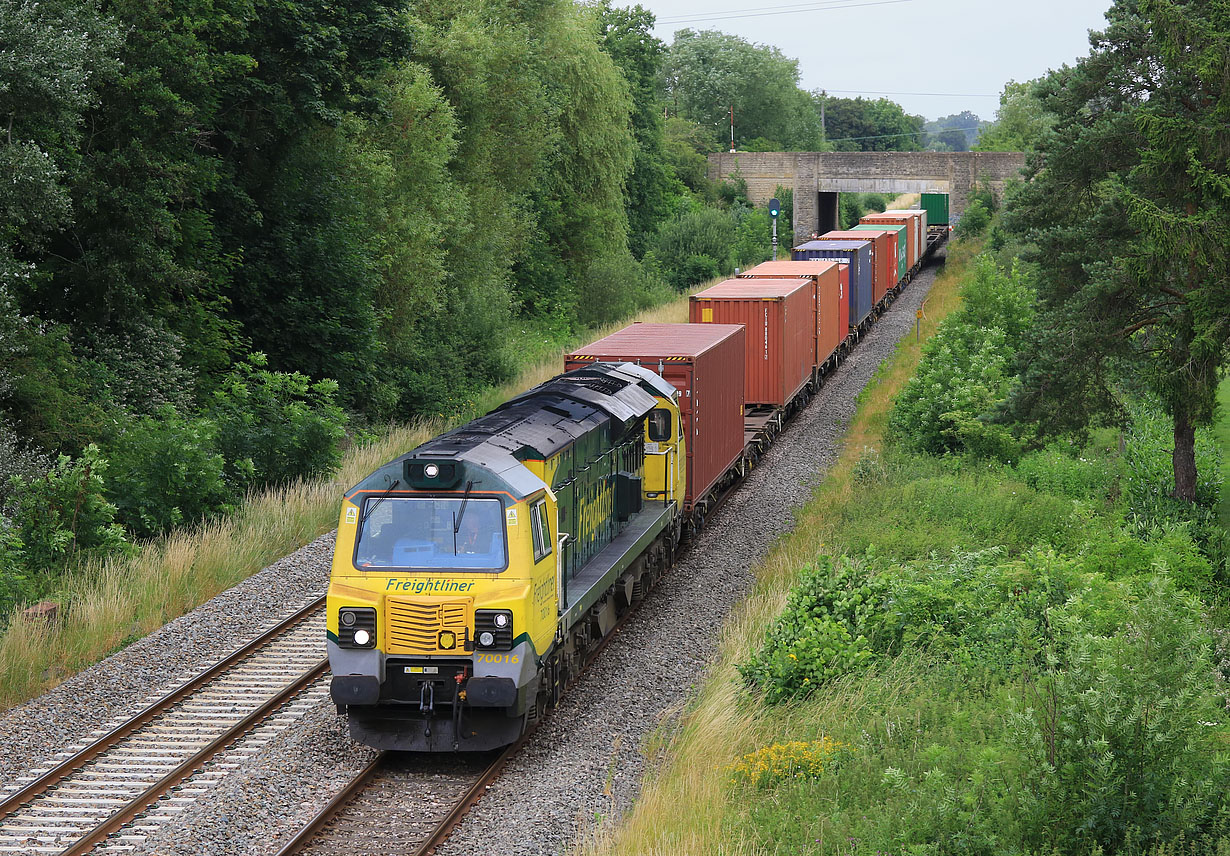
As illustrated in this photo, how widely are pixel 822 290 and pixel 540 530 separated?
23101mm

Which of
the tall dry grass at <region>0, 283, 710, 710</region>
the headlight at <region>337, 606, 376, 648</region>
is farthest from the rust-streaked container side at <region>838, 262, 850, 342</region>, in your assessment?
the headlight at <region>337, 606, 376, 648</region>

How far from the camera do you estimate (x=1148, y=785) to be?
293 inches

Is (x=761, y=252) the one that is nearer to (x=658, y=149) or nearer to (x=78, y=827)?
(x=658, y=149)

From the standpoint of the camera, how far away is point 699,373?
18.9 meters

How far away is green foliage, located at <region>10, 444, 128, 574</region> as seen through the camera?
16.9 meters

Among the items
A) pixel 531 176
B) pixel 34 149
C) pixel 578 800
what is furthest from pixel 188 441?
pixel 531 176

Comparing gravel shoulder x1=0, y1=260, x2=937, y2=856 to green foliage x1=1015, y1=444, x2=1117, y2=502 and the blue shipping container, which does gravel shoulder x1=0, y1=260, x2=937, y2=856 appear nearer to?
green foliage x1=1015, y1=444, x2=1117, y2=502

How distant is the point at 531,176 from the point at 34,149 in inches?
1087

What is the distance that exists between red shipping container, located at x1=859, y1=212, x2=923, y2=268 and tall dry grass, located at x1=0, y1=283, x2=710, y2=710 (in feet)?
Result: 139

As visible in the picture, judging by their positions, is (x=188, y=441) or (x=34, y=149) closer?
(x=34, y=149)

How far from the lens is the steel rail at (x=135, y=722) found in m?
10.6

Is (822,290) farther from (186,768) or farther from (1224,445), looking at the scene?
(186,768)

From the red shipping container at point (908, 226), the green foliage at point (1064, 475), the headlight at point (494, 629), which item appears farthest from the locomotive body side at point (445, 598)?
the red shipping container at point (908, 226)

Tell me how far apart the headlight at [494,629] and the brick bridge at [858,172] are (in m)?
69.0
